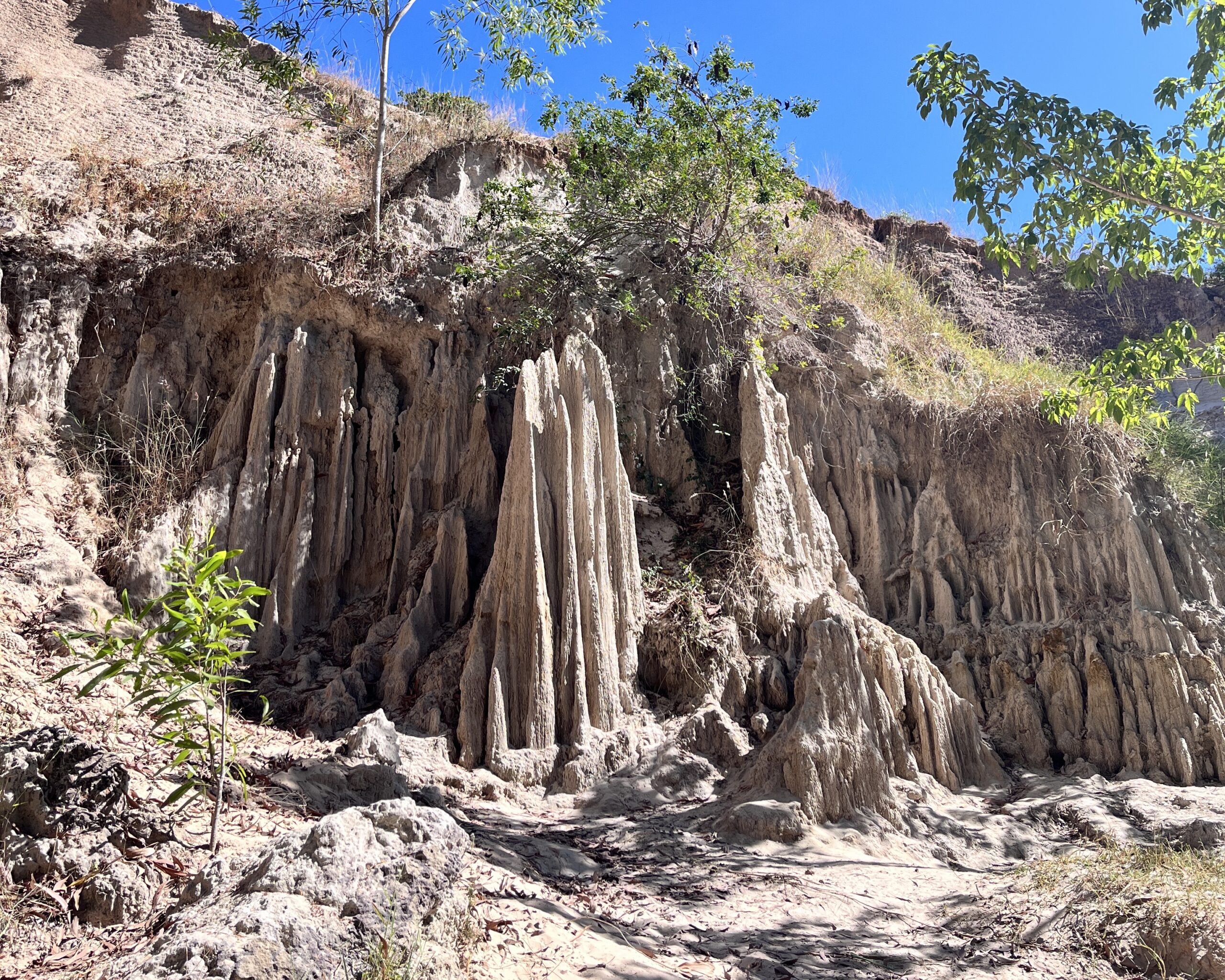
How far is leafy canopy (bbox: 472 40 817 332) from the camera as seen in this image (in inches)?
508

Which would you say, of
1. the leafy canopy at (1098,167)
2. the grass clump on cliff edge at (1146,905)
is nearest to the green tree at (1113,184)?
the leafy canopy at (1098,167)

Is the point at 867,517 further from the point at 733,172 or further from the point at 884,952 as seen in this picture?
the point at 884,952

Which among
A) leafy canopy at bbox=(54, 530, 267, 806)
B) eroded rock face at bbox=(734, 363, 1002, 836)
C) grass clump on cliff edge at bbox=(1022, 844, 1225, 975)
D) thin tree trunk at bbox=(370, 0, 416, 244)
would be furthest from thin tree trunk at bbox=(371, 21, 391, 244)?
grass clump on cliff edge at bbox=(1022, 844, 1225, 975)

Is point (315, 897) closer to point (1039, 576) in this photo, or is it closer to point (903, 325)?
point (1039, 576)

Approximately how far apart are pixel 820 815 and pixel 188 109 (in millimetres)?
15534

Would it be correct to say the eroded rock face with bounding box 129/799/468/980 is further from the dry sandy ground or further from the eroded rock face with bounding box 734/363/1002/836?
the dry sandy ground

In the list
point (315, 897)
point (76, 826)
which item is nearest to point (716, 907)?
point (315, 897)

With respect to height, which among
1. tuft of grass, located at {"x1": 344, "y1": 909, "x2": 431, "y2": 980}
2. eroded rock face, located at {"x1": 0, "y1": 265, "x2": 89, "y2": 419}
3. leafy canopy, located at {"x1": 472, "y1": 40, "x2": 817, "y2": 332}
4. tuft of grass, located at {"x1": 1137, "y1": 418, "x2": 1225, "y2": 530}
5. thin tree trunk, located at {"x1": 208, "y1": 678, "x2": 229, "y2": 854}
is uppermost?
leafy canopy, located at {"x1": 472, "y1": 40, "x2": 817, "y2": 332}

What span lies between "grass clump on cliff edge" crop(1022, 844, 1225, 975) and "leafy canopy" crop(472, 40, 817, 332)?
861 centimetres

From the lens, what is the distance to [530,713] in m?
8.82

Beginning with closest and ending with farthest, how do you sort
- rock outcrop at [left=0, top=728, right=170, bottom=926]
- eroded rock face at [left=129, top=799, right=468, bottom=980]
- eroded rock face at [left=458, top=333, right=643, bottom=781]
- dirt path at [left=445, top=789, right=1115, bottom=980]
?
eroded rock face at [left=129, top=799, right=468, bottom=980] → rock outcrop at [left=0, top=728, right=170, bottom=926] → dirt path at [left=445, top=789, right=1115, bottom=980] → eroded rock face at [left=458, top=333, right=643, bottom=781]

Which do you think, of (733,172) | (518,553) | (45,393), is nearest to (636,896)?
(518,553)

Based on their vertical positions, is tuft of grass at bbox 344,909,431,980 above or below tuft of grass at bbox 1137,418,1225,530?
below

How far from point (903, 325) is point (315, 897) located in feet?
46.2
